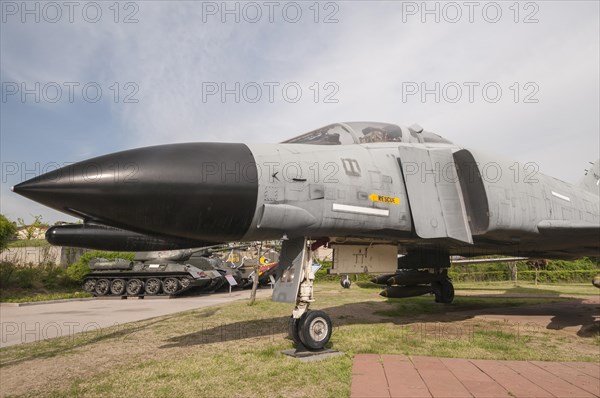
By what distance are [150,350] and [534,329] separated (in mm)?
6235

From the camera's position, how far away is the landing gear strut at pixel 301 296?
4715mm

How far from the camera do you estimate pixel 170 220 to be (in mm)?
3820

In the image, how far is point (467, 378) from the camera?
3.89m

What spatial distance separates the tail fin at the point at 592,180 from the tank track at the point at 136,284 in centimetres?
1394

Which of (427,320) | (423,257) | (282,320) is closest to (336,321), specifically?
(282,320)

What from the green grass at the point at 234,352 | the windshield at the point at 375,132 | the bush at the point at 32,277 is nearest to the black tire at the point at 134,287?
the bush at the point at 32,277

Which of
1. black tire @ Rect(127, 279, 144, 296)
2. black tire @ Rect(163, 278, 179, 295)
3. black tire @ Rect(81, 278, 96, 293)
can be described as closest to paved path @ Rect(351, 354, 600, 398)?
black tire @ Rect(163, 278, 179, 295)

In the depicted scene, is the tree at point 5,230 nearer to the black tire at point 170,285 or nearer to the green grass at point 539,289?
the black tire at point 170,285

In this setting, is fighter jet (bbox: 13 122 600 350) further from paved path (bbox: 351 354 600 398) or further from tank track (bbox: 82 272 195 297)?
tank track (bbox: 82 272 195 297)

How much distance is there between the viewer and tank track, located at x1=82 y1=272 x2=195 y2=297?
16.5 m

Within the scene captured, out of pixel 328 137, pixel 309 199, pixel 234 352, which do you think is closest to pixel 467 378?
pixel 309 199

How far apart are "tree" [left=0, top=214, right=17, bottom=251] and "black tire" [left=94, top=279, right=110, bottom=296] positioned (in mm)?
3826

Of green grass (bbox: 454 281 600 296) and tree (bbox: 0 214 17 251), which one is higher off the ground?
tree (bbox: 0 214 17 251)

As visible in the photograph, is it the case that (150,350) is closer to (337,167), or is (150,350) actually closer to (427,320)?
(337,167)
